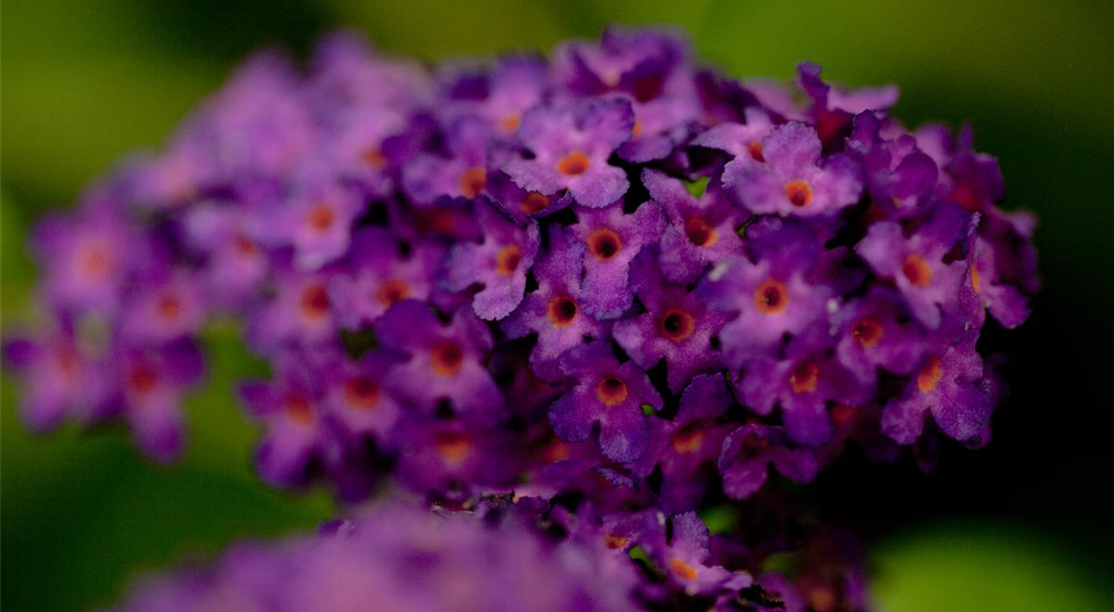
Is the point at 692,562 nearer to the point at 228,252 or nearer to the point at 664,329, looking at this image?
the point at 664,329

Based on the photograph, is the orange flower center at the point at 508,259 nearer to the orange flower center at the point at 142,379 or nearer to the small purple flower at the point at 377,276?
the small purple flower at the point at 377,276

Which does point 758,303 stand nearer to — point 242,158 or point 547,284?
point 547,284

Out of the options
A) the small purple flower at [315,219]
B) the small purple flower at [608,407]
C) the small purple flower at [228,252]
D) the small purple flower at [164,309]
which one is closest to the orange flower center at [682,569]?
the small purple flower at [608,407]

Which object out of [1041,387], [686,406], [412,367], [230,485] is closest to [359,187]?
[412,367]

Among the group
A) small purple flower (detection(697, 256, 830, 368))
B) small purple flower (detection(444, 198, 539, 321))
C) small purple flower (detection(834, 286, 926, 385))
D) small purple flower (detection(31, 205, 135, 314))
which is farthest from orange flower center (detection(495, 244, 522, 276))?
small purple flower (detection(31, 205, 135, 314))

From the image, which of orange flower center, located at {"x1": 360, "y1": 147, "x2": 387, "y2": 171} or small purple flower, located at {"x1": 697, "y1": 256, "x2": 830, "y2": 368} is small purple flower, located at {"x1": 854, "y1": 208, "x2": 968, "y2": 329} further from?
orange flower center, located at {"x1": 360, "y1": 147, "x2": 387, "y2": 171}

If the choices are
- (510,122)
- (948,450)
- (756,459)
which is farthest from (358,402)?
(948,450)
